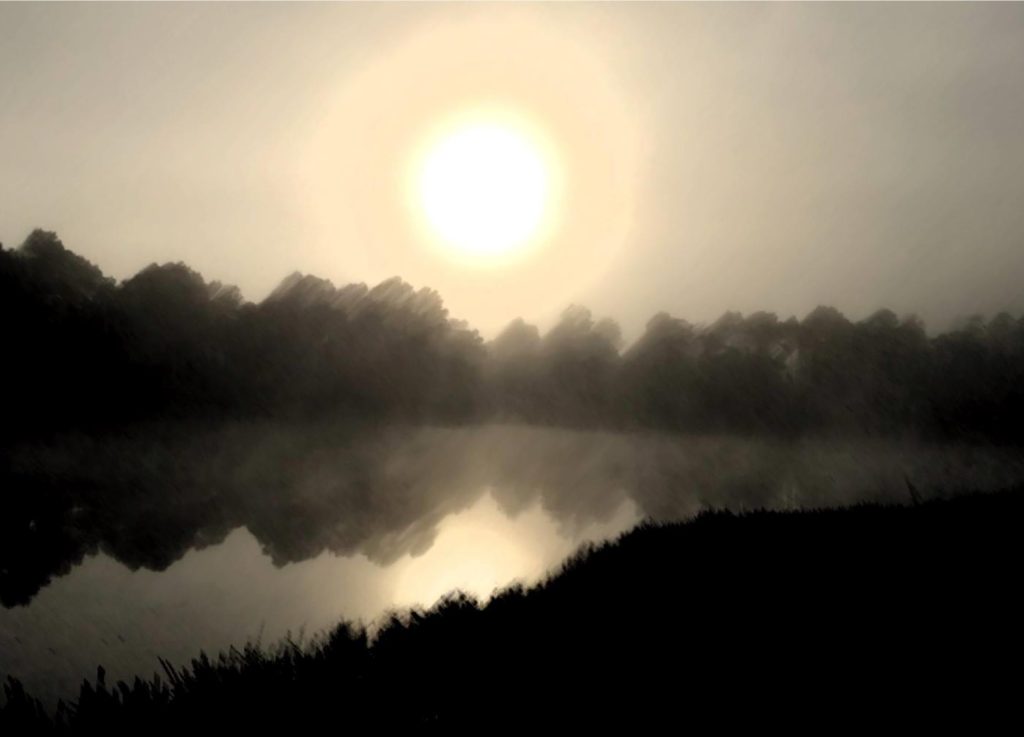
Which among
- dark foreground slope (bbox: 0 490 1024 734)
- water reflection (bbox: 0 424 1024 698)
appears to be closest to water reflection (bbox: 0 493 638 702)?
water reflection (bbox: 0 424 1024 698)

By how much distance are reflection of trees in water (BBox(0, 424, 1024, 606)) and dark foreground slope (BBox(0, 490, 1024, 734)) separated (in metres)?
15.1

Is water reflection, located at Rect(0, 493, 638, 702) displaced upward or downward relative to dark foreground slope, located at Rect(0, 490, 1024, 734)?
upward

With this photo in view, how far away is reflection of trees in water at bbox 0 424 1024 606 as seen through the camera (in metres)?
47.6

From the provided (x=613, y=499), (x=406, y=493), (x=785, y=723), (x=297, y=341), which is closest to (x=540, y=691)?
(x=785, y=723)

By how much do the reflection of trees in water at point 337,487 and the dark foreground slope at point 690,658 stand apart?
49.5ft

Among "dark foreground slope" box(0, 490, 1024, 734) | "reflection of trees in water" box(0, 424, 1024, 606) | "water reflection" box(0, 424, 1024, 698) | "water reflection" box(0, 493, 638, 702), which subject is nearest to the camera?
"dark foreground slope" box(0, 490, 1024, 734)

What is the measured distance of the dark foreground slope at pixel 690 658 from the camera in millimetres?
8430

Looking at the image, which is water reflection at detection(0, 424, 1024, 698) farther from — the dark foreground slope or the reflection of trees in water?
the dark foreground slope

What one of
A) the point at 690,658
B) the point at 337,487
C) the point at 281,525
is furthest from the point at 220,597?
the point at 337,487

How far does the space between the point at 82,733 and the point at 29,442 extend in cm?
15748

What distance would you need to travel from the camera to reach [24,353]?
138 meters

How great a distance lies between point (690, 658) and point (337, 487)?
79.4 m

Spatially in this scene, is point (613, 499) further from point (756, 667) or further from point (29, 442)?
point (29, 442)

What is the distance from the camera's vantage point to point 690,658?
388 inches
